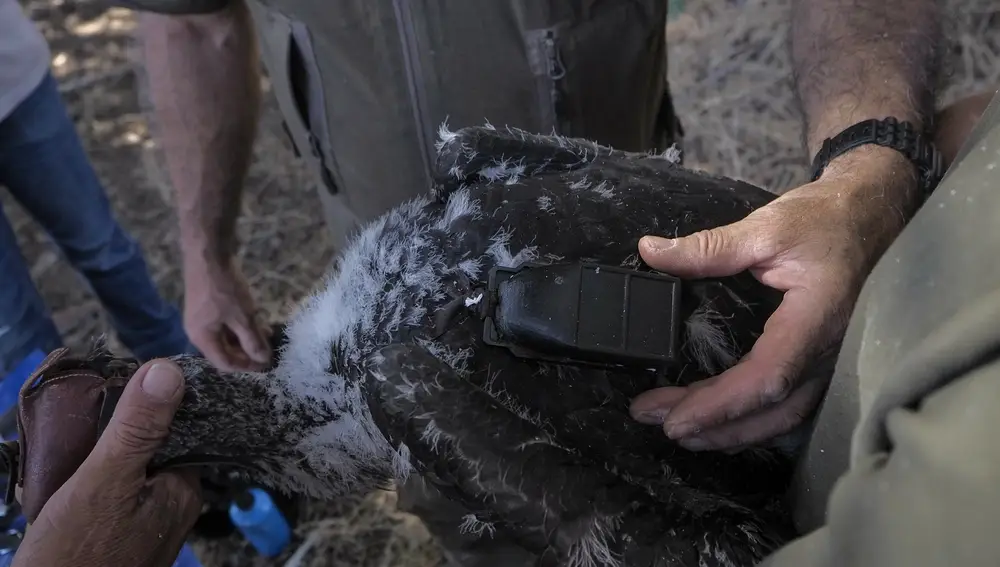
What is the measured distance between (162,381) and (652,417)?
58 centimetres

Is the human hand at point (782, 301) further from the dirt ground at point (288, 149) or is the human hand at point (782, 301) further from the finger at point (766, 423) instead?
the dirt ground at point (288, 149)

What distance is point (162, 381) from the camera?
34.4 inches

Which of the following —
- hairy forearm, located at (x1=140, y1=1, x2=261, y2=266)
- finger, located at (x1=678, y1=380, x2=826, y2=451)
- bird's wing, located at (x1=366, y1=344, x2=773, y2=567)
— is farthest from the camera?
hairy forearm, located at (x1=140, y1=1, x2=261, y2=266)

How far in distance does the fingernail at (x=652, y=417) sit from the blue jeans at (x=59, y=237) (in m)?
1.61

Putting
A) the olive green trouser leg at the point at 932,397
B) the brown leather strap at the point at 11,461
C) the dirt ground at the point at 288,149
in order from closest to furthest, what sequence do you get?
the olive green trouser leg at the point at 932,397 → the brown leather strap at the point at 11,461 → the dirt ground at the point at 288,149

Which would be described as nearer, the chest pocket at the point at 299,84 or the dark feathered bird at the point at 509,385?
the dark feathered bird at the point at 509,385

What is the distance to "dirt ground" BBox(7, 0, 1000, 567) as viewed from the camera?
98.0 inches

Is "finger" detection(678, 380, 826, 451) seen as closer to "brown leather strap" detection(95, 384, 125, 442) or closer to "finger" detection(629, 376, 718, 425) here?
"finger" detection(629, 376, 718, 425)

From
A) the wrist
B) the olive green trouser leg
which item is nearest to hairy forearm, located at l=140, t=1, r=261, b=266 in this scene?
the wrist

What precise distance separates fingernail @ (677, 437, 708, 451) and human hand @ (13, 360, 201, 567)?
60 centimetres

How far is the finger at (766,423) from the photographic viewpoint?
78 cm

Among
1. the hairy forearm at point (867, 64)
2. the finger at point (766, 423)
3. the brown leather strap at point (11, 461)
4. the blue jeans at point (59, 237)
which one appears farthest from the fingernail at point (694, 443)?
the blue jeans at point (59, 237)

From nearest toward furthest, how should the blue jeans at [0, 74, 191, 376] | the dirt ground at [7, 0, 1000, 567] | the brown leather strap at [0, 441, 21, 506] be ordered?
the brown leather strap at [0, 441, 21, 506], the blue jeans at [0, 74, 191, 376], the dirt ground at [7, 0, 1000, 567]

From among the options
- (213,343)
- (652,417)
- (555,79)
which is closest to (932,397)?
(652,417)
